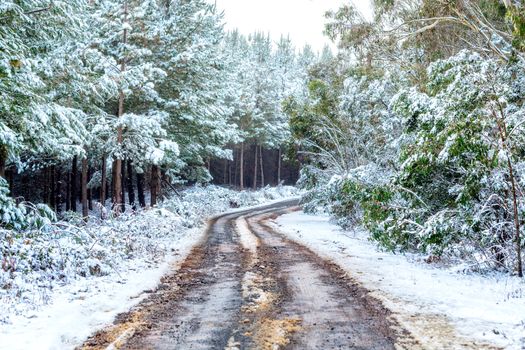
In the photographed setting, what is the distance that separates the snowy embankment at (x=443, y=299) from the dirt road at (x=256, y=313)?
0.37 meters

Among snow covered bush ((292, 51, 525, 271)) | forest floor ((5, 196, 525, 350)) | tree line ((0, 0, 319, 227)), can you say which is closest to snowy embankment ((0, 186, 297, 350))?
forest floor ((5, 196, 525, 350))

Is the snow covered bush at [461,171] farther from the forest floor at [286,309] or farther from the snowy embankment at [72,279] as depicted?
the snowy embankment at [72,279]

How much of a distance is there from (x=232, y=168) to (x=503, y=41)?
52433mm

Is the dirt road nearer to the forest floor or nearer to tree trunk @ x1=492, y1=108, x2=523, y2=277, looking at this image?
the forest floor

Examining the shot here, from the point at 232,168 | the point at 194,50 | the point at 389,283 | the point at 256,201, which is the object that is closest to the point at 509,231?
the point at 389,283

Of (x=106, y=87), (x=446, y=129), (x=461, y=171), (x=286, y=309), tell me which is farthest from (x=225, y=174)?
(x=286, y=309)

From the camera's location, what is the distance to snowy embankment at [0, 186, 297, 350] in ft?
18.5

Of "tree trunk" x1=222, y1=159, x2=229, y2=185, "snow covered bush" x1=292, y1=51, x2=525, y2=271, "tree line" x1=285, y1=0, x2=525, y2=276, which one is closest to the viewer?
"snow covered bush" x1=292, y1=51, x2=525, y2=271

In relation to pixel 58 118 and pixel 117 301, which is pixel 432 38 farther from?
pixel 117 301

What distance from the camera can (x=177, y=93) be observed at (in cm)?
2238

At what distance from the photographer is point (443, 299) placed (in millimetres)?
7207

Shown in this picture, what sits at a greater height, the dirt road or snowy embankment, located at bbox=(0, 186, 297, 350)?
snowy embankment, located at bbox=(0, 186, 297, 350)

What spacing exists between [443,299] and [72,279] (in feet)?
21.6

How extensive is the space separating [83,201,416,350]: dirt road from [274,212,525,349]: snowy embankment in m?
0.37
